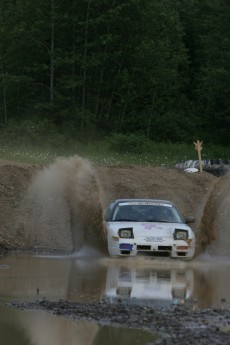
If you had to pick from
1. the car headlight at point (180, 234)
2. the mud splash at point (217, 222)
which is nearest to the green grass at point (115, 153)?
the mud splash at point (217, 222)

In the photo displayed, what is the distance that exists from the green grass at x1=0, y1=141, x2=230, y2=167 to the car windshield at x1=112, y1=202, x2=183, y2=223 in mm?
19822

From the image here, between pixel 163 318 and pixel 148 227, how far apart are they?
24.4ft

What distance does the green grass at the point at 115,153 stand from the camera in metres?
43.0

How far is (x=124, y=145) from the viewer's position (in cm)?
4984

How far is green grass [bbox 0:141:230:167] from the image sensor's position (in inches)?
1693

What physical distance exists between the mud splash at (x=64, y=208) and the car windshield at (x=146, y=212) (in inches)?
42.0

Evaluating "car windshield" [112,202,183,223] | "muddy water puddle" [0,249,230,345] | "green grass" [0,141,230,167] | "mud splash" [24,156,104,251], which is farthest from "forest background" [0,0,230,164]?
"muddy water puddle" [0,249,230,345]

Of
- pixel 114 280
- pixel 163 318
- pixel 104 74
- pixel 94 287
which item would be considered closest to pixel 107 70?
pixel 104 74

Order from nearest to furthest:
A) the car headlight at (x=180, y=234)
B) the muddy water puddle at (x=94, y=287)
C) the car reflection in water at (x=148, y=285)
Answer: the muddy water puddle at (x=94, y=287) → the car reflection in water at (x=148, y=285) → the car headlight at (x=180, y=234)

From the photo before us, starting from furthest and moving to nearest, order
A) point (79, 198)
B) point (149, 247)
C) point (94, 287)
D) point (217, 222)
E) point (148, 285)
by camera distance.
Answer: point (217, 222) → point (79, 198) → point (149, 247) → point (148, 285) → point (94, 287)

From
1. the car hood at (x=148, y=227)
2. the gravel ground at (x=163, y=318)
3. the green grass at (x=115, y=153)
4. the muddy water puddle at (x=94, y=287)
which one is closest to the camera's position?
the gravel ground at (x=163, y=318)

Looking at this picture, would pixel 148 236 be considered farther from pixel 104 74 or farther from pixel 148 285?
pixel 104 74

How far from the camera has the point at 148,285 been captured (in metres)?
14.2

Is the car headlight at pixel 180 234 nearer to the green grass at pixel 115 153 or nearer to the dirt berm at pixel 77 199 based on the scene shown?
the dirt berm at pixel 77 199
